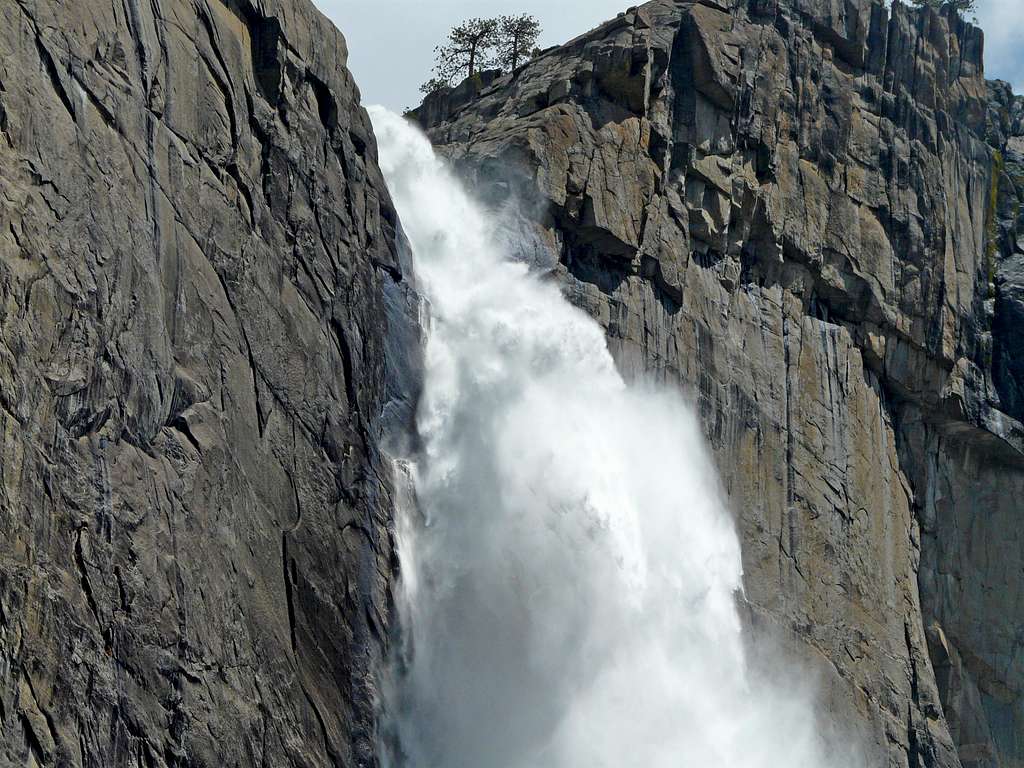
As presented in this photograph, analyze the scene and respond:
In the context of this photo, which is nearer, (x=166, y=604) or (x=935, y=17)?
(x=166, y=604)

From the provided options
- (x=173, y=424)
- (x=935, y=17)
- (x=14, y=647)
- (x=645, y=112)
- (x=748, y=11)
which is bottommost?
(x=14, y=647)

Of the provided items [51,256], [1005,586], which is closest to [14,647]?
[51,256]

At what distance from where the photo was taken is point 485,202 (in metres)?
39.1

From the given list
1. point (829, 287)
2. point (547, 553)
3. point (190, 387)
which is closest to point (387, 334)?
point (547, 553)

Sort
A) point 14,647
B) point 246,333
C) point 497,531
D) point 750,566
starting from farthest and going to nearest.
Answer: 1. point 750,566
2. point 497,531
3. point 246,333
4. point 14,647

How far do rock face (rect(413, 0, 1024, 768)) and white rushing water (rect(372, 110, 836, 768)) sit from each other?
52.5 inches

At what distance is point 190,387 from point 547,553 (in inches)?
424

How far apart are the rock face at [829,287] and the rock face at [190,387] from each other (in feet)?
27.6

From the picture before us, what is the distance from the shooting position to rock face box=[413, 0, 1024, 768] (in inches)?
1608

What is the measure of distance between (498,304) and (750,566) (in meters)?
8.99

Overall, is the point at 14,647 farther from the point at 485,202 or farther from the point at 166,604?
the point at 485,202

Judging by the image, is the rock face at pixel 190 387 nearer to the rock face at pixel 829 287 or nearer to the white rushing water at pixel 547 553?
Answer: the white rushing water at pixel 547 553

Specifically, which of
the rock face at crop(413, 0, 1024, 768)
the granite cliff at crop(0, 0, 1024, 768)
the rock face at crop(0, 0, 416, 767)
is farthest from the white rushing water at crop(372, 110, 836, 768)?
the rock face at crop(0, 0, 416, 767)

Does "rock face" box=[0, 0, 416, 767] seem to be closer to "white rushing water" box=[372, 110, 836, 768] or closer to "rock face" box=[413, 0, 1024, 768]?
"white rushing water" box=[372, 110, 836, 768]
